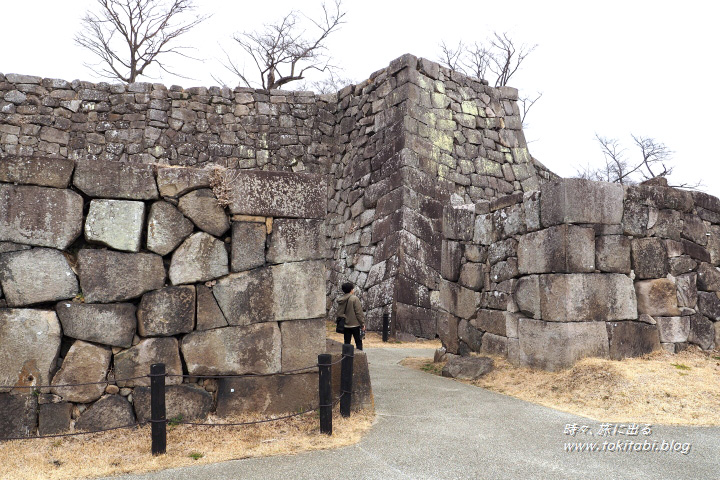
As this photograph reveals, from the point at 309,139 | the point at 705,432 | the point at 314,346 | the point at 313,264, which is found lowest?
the point at 705,432

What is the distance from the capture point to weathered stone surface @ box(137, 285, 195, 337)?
15.4 feet

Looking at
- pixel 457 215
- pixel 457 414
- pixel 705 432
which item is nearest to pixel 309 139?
pixel 457 215

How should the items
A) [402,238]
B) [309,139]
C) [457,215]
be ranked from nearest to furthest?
[457,215], [402,238], [309,139]

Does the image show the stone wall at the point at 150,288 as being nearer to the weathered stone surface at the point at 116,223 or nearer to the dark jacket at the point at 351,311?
the weathered stone surface at the point at 116,223

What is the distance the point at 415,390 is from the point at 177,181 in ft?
12.1

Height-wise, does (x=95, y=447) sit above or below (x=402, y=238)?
below

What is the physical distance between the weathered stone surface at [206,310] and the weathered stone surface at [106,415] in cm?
89

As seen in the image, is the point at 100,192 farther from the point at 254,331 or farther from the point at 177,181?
the point at 254,331

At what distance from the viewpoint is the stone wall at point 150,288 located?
4457mm

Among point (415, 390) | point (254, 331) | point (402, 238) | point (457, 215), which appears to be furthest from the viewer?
point (402, 238)

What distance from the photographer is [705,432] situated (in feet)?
15.3

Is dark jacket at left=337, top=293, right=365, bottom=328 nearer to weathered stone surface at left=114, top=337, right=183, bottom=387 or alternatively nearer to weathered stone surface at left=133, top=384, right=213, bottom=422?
weathered stone surface at left=133, top=384, right=213, bottom=422

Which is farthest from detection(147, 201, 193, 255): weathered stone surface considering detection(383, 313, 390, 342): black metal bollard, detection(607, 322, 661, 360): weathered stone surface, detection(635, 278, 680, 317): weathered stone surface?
Answer: detection(383, 313, 390, 342): black metal bollard

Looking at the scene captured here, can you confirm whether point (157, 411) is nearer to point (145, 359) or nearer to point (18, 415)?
point (145, 359)
